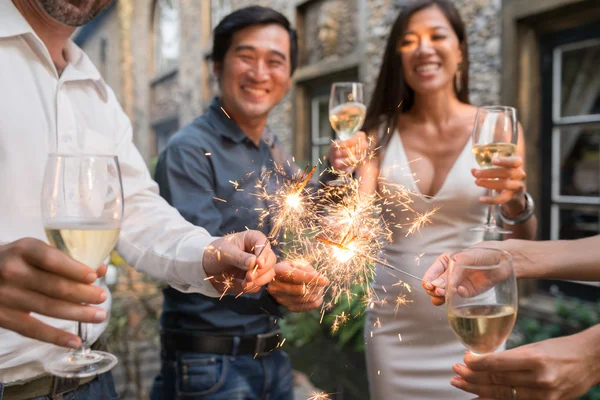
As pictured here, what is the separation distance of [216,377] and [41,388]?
0.58m

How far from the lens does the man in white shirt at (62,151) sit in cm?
105

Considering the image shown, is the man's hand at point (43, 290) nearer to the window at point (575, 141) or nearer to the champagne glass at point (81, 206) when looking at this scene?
the champagne glass at point (81, 206)

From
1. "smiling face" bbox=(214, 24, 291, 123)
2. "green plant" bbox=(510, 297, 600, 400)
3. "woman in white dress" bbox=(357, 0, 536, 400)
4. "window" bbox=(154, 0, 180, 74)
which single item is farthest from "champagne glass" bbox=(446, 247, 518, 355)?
"window" bbox=(154, 0, 180, 74)

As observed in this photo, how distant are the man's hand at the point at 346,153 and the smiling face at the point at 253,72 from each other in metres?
0.32

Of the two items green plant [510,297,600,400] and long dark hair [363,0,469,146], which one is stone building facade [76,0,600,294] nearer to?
long dark hair [363,0,469,146]

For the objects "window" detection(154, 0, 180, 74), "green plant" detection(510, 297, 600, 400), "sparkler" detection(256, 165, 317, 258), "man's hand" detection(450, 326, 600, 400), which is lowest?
"green plant" detection(510, 297, 600, 400)

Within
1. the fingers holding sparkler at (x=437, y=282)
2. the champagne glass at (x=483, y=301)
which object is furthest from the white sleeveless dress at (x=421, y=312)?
the champagne glass at (x=483, y=301)

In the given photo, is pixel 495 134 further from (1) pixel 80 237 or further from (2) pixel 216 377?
(1) pixel 80 237

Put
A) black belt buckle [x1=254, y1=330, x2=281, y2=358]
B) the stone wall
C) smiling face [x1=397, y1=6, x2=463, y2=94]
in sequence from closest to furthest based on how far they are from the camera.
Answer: black belt buckle [x1=254, y1=330, x2=281, y2=358] < smiling face [x1=397, y1=6, x2=463, y2=94] < the stone wall

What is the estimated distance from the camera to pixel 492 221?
1691 millimetres

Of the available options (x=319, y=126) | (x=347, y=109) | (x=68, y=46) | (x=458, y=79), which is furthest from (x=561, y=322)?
(x=319, y=126)

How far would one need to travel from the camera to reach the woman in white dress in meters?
1.83

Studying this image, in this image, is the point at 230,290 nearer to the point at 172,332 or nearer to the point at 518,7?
the point at 172,332

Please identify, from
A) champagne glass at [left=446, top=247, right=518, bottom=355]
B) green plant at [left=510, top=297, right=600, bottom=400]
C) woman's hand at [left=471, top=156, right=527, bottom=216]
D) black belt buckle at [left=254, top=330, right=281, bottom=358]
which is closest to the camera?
champagne glass at [left=446, top=247, right=518, bottom=355]
